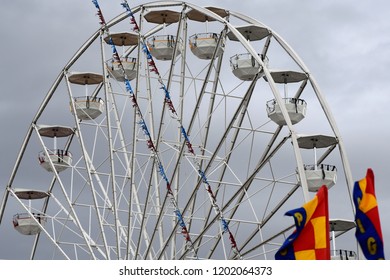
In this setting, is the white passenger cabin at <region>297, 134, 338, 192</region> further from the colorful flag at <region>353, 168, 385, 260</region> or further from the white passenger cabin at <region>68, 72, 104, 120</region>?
the colorful flag at <region>353, 168, 385, 260</region>

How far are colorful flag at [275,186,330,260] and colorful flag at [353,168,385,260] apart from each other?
71cm

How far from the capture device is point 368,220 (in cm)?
2322

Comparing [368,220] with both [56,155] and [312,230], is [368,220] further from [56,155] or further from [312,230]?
[56,155]

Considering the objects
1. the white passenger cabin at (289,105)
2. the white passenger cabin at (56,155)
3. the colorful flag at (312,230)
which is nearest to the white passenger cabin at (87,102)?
the white passenger cabin at (56,155)

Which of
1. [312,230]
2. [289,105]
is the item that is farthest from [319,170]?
[312,230]

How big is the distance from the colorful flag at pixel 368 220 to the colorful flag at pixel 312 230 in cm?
71

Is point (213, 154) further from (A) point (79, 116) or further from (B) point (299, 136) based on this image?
(A) point (79, 116)

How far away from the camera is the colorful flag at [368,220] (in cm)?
2295

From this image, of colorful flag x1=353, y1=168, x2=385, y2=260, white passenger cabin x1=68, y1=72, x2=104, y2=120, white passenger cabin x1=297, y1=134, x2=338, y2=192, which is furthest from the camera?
white passenger cabin x1=68, y1=72, x2=104, y2=120

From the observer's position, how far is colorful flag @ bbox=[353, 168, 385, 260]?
2295cm

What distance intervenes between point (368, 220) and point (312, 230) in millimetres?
1243

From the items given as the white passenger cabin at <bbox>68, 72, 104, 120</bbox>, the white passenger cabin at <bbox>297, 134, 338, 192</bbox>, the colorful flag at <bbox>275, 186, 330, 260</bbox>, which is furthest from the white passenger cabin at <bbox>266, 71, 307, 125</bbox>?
the colorful flag at <bbox>275, 186, 330, 260</bbox>

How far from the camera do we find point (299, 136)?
40.5m

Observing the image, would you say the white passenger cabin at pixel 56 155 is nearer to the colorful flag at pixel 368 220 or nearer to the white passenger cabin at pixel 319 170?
the white passenger cabin at pixel 319 170
